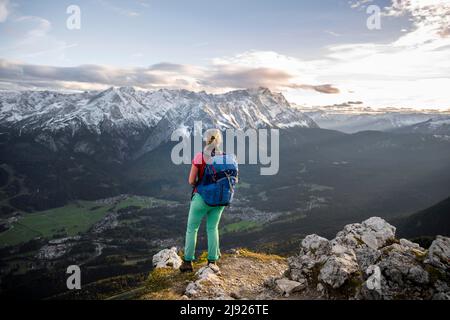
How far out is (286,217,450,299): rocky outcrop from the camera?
936 centimetres

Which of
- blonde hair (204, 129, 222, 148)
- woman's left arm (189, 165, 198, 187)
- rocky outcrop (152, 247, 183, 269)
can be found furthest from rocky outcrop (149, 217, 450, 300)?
rocky outcrop (152, 247, 183, 269)

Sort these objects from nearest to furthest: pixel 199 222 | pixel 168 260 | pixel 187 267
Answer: pixel 199 222 → pixel 187 267 → pixel 168 260

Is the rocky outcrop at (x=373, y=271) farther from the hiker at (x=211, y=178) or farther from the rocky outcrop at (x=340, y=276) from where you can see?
the hiker at (x=211, y=178)

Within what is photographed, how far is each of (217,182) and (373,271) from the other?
5498 millimetres

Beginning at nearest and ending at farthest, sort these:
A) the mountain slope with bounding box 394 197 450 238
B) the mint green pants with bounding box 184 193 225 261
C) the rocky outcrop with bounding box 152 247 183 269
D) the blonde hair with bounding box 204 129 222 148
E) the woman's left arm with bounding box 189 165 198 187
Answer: the woman's left arm with bounding box 189 165 198 187, the blonde hair with bounding box 204 129 222 148, the mint green pants with bounding box 184 193 225 261, the rocky outcrop with bounding box 152 247 183 269, the mountain slope with bounding box 394 197 450 238

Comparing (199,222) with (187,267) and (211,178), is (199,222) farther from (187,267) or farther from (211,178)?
(187,267)

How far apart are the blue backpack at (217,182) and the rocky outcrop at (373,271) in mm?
3942

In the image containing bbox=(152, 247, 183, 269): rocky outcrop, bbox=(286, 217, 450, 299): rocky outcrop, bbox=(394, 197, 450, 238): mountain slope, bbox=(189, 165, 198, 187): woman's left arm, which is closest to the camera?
bbox=(286, 217, 450, 299): rocky outcrop

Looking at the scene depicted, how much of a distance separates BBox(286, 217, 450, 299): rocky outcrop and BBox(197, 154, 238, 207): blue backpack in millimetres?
3942

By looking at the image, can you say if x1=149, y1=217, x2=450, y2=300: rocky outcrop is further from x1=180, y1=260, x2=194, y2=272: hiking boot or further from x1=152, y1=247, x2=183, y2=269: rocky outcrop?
x1=152, y1=247, x2=183, y2=269: rocky outcrop

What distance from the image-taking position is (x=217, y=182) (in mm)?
11172

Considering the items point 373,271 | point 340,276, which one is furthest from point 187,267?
point 373,271
